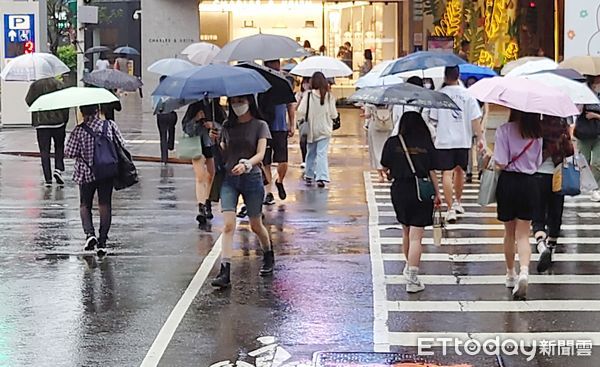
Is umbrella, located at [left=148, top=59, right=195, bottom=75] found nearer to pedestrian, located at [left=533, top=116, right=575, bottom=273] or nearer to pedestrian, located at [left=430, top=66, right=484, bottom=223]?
pedestrian, located at [left=430, top=66, right=484, bottom=223]

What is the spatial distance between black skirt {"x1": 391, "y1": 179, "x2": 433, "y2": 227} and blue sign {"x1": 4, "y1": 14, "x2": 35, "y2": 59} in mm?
19829

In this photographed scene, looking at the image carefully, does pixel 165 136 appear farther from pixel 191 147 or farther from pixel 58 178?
pixel 191 147

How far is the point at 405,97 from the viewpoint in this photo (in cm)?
862

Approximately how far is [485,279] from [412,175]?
1380 mm

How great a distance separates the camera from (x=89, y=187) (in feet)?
34.2

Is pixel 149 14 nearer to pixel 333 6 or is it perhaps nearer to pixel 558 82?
pixel 333 6

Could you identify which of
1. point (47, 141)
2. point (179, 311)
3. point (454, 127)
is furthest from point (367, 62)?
point (179, 311)

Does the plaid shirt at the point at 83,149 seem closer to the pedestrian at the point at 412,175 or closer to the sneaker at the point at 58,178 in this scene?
the pedestrian at the point at 412,175

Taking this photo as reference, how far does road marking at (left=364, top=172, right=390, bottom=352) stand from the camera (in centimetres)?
720

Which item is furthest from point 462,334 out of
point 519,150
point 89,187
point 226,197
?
point 89,187

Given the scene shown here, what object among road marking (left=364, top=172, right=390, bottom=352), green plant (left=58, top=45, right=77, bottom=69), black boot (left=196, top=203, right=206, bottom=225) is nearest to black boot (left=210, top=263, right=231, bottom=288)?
road marking (left=364, top=172, right=390, bottom=352)

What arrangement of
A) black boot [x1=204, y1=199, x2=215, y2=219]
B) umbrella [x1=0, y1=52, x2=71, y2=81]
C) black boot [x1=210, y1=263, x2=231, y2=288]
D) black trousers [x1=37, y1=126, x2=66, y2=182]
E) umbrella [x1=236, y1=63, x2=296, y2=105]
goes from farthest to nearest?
black trousers [x1=37, y1=126, x2=66, y2=182], umbrella [x1=0, y1=52, x2=71, y2=81], black boot [x1=204, y1=199, x2=215, y2=219], umbrella [x1=236, y1=63, x2=296, y2=105], black boot [x1=210, y1=263, x2=231, y2=288]

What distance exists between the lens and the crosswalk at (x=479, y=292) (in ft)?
24.5

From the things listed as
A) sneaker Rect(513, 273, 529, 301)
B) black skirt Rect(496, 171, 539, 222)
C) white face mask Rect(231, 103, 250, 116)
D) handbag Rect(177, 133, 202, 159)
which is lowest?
sneaker Rect(513, 273, 529, 301)
